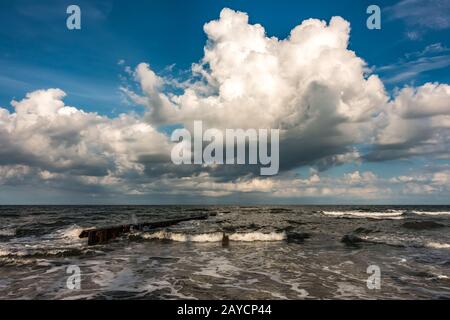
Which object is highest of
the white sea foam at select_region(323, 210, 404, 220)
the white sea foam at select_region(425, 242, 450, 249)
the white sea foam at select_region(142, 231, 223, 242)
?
the white sea foam at select_region(425, 242, 450, 249)

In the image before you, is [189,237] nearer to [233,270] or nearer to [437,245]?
[233,270]

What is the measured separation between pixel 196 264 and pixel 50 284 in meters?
6.76

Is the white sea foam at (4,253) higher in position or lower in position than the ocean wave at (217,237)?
higher

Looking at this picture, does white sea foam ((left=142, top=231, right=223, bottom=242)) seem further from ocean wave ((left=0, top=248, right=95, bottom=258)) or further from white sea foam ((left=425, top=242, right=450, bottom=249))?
white sea foam ((left=425, top=242, right=450, bottom=249))

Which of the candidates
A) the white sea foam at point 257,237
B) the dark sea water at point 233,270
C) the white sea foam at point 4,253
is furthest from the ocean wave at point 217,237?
the white sea foam at point 4,253

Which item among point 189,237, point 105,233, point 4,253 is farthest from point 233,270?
point 105,233

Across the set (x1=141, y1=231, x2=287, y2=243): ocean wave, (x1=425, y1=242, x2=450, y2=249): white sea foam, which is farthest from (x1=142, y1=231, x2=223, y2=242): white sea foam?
(x1=425, y1=242, x2=450, y2=249): white sea foam

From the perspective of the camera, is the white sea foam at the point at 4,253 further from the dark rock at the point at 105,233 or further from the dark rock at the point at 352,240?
the dark rock at the point at 352,240

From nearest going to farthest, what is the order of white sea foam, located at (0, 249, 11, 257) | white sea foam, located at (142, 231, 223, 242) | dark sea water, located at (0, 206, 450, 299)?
dark sea water, located at (0, 206, 450, 299)
white sea foam, located at (0, 249, 11, 257)
white sea foam, located at (142, 231, 223, 242)

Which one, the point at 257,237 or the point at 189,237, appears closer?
the point at 189,237

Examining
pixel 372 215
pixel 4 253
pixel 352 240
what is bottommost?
pixel 372 215
